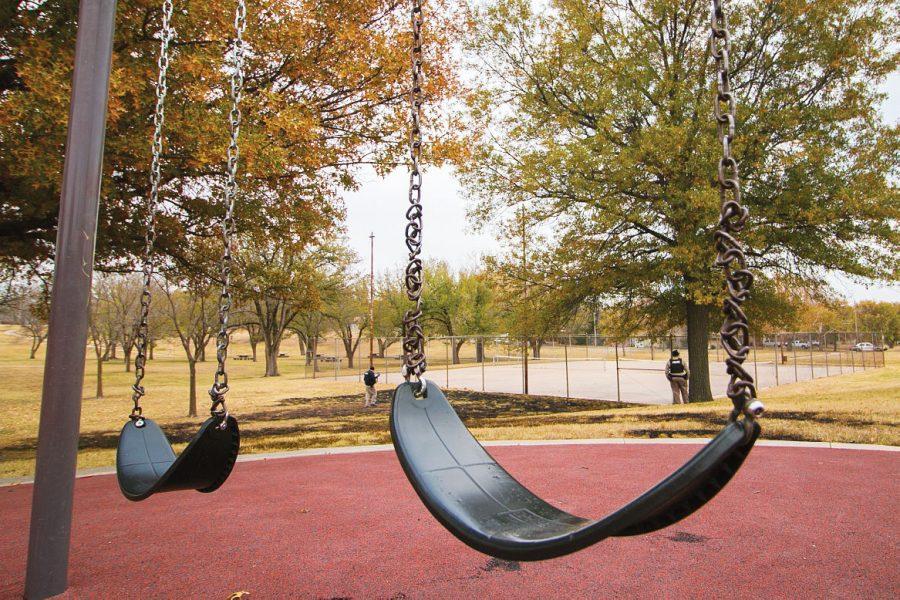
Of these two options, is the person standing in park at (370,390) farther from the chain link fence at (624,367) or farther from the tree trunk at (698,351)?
the tree trunk at (698,351)

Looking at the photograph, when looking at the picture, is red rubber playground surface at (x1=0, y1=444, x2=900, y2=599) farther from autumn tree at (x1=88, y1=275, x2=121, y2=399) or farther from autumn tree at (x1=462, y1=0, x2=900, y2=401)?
autumn tree at (x1=88, y1=275, x2=121, y2=399)

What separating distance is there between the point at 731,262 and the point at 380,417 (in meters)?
13.0

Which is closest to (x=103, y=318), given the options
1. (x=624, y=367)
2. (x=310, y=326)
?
(x=310, y=326)

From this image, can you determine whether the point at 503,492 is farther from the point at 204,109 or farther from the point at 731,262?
the point at 204,109

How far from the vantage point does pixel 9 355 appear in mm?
36469

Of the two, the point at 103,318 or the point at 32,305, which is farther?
the point at 103,318

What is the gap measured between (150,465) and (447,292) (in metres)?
38.2

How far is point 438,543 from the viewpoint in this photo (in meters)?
4.28

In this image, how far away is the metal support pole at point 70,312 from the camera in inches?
136

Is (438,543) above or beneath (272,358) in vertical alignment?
beneath

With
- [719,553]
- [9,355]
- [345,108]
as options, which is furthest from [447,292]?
[719,553]

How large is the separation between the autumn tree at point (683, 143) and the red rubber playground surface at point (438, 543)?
664 cm

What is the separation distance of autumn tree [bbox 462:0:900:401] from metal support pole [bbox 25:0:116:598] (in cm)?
895

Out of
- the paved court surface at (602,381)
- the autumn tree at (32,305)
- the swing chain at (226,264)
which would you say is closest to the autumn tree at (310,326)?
the paved court surface at (602,381)
